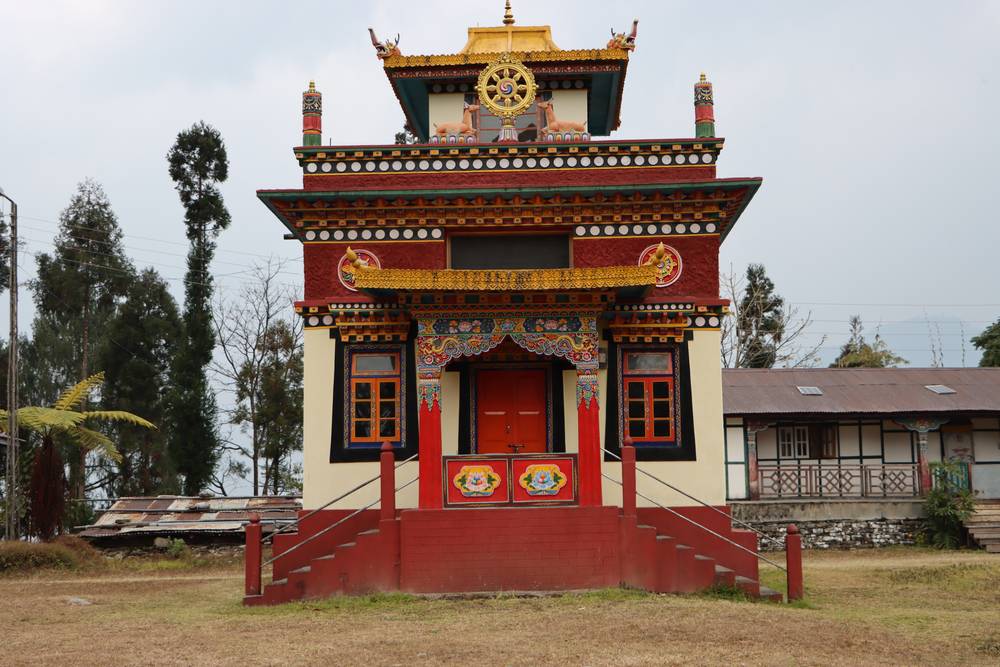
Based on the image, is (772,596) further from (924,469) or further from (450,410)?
(924,469)

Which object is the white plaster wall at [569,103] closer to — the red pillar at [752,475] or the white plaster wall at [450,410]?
the white plaster wall at [450,410]

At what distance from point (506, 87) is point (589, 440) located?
720 cm

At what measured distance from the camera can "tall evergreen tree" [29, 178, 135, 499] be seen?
120ft

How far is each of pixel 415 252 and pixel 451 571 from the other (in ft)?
18.0

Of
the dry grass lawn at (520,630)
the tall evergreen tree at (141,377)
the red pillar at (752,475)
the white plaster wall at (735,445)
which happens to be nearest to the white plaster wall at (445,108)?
the dry grass lawn at (520,630)

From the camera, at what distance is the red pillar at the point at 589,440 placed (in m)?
A: 13.5

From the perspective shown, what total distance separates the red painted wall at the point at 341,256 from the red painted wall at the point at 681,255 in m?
2.46

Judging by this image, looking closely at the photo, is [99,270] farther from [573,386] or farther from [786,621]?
[786,621]

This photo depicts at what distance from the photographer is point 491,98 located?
1720 centimetres

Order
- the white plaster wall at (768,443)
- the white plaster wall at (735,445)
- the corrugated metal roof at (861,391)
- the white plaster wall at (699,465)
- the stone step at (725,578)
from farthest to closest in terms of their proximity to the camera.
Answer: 1. the white plaster wall at (768,443)
2. the white plaster wall at (735,445)
3. the corrugated metal roof at (861,391)
4. the white plaster wall at (699,465)
5. the stone step at (725,578)

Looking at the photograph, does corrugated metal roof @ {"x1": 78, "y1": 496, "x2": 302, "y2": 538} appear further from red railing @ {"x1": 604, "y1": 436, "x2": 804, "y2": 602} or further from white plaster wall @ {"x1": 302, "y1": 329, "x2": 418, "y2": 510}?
red railing @ {"x1": 604, "y1": 436, "x2": 804, "y2": 602}

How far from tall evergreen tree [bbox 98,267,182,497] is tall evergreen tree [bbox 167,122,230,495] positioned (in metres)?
2.41

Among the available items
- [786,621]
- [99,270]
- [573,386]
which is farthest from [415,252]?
[99,270]

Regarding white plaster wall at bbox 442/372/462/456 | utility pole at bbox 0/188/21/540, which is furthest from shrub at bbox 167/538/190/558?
white plaster wall at bbox 442/372/462/456
